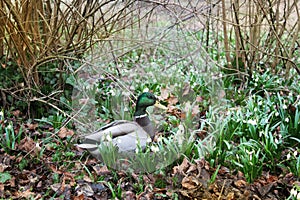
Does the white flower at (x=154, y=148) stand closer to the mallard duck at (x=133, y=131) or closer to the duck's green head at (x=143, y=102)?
the mallard duck at (x=133, y=131)

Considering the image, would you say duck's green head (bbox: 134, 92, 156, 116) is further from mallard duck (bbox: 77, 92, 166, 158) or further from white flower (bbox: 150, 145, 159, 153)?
white flower (bbox: 150, 145, 159, 153)

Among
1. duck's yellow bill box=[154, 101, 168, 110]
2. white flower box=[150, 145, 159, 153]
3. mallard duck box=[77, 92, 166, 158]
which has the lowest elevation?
white flower box=[150, 145, 159, 153]

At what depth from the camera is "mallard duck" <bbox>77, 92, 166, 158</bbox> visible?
2881 mm

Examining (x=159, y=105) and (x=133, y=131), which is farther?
(x=159, y=105)

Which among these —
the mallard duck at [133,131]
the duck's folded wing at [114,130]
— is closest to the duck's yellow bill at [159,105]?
the mallard duck at [133,131]

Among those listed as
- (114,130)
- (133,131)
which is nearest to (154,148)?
(133,131)

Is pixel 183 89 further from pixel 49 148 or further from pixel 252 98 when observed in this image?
pixel 252 98

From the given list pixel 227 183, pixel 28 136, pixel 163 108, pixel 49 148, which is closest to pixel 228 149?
pixel 227 183

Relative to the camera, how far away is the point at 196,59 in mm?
3523

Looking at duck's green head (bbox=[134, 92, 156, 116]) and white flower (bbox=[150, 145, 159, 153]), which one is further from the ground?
duck's green head (bbox=[134, 92, 156, 116])

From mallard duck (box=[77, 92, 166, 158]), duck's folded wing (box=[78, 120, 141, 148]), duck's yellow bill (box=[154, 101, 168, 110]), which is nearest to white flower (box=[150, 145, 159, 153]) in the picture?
mallard duck (box=[77, 92, 166, 158])

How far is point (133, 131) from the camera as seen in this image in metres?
2.89

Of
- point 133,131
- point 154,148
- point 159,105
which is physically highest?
point 159,105

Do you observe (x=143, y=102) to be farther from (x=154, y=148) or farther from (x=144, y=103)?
(x=154, y=148)
